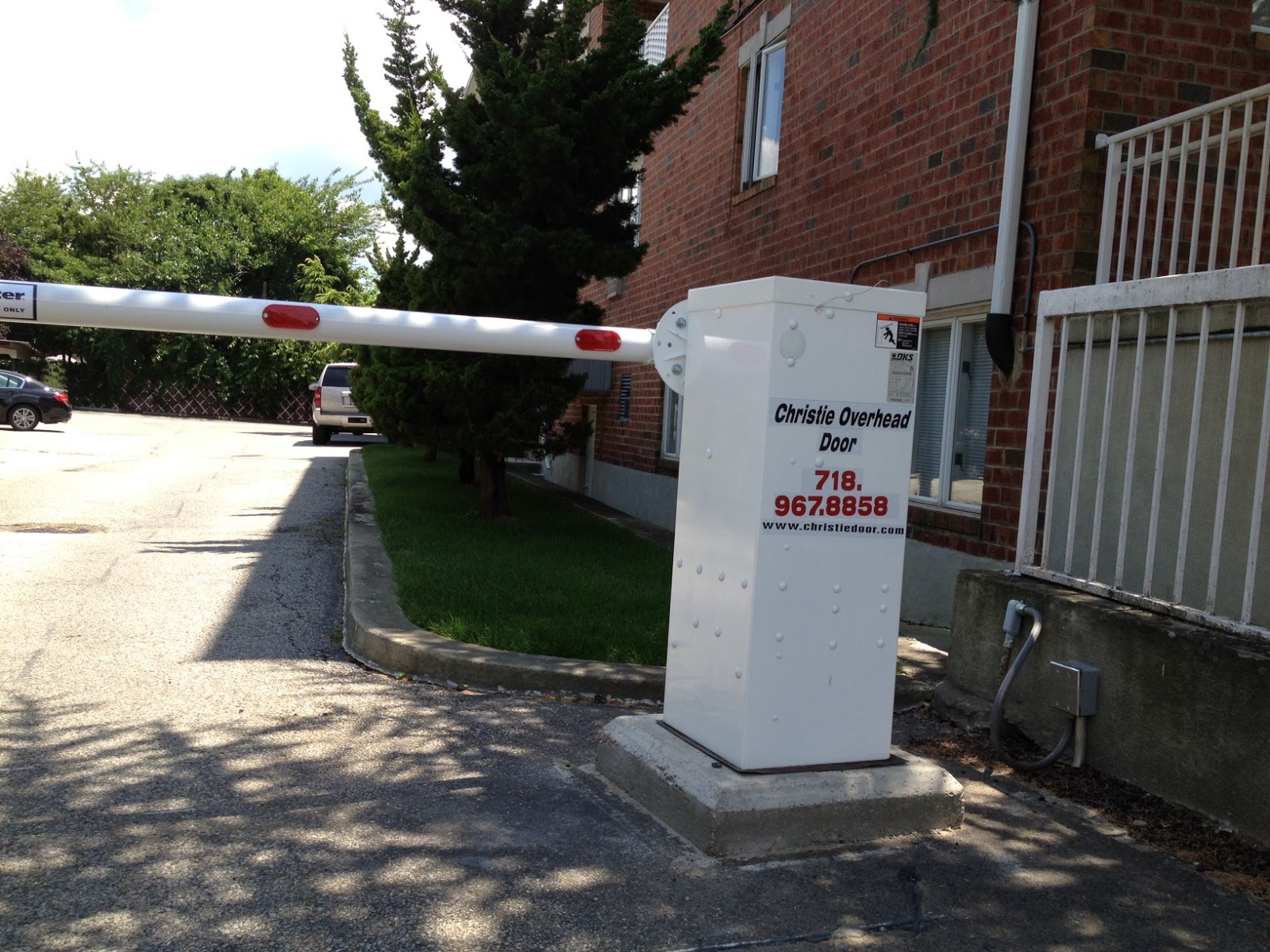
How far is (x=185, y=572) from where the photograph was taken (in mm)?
8859

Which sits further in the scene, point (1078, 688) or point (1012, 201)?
point (1012, 201)

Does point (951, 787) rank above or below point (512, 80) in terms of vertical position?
below

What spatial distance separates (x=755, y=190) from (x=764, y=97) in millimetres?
1015

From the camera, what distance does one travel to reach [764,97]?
11305mm

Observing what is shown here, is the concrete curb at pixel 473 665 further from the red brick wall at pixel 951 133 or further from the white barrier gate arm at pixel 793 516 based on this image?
the red brick wall at pixel 951 133

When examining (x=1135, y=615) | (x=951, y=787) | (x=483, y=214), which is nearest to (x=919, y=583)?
(x=1135, y=615)

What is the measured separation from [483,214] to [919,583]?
16.3ft

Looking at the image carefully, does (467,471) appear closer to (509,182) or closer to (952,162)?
(509,182)

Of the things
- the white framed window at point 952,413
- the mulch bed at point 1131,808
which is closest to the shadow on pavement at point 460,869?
the mulch bed at point 1131,808

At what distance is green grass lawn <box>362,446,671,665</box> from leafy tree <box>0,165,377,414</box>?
26.3 metres

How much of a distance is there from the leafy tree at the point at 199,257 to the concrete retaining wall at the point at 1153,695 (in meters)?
34.7

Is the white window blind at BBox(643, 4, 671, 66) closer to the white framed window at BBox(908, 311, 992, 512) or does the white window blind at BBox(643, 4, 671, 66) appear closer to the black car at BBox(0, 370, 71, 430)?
the white framed window at BBox(908, 311, 992, 512)

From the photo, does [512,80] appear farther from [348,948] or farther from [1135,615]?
[348,948]

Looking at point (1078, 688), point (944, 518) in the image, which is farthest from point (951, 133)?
point (1078, 688)
